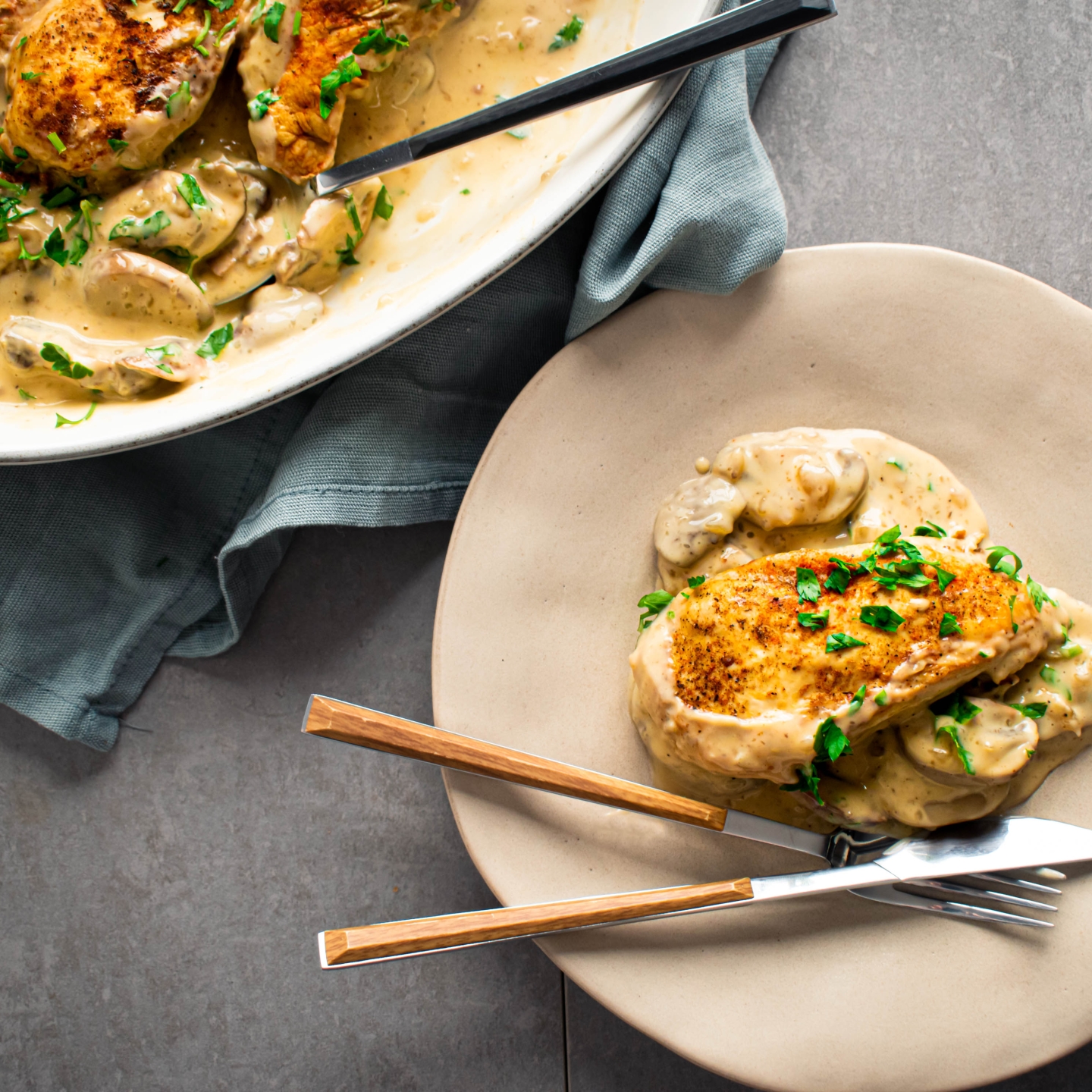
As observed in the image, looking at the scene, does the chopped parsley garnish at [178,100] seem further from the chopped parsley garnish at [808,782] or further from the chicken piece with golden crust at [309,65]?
the chopped parsley garnish at [808,782]

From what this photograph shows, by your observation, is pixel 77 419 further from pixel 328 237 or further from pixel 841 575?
pixel 841 575

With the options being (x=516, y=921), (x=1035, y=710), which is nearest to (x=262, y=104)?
(x=516, y=921)

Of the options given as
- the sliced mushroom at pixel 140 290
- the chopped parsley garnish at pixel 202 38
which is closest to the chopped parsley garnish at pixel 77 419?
the sliced mushroom at pixel 140 290

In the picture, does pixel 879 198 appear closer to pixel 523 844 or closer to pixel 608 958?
pixel 523 844

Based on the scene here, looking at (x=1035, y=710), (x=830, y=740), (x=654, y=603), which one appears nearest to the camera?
(x=830, y=740)

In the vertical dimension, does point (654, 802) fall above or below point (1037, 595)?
below

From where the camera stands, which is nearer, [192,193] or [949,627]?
[949,627]

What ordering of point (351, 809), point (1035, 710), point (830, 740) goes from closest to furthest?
1. point (830, 740)
2. point (1035, 710)
3. point (351, 809)
